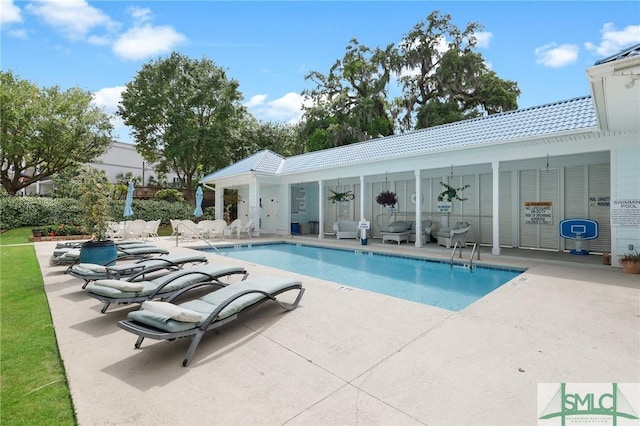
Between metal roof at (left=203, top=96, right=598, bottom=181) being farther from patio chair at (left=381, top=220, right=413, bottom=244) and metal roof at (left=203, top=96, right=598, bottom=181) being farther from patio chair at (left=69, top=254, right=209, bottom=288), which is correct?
patio chair at (left=69, top=254, right=209, bottom=288)

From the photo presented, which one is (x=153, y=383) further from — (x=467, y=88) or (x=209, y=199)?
(x=467, y=88)

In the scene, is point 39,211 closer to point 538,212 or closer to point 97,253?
point 97,253

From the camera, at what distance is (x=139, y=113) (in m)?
23.3

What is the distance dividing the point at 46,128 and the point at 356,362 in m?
24.4

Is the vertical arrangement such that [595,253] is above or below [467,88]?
below

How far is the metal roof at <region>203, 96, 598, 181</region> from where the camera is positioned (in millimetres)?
8898

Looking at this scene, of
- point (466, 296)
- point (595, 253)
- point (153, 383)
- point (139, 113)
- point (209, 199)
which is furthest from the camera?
point (209, 199)

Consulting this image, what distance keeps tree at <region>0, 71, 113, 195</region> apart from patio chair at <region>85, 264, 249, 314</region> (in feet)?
61.8

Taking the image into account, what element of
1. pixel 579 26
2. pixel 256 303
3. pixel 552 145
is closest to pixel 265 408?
pixel 256 303

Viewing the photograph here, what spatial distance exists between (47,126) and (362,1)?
67.6 ft

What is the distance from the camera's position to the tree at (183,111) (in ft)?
76.6

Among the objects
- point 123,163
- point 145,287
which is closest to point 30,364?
point 145,287

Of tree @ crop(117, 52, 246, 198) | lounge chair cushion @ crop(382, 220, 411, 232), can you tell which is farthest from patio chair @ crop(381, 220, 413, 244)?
tree @ crop(117, 52, 246, 198)

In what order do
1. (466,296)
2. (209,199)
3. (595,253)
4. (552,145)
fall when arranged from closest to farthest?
(466,296) < (552,145) < (595,253) < (209,199)
